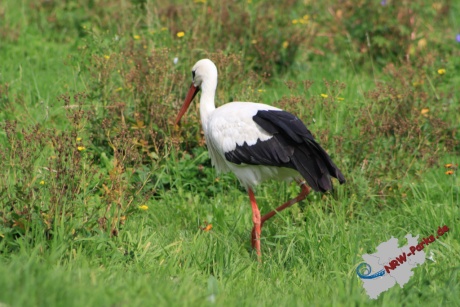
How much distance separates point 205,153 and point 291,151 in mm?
1083

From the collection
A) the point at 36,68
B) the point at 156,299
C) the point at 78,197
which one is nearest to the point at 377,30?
the point at 36,68

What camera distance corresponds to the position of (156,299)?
349cm

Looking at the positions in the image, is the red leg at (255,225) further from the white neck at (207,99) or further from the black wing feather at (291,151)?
the white neck at (207,99)

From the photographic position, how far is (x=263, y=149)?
524 cm

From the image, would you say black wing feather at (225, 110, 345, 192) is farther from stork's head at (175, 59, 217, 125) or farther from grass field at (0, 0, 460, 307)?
stork's head at (175, 59, 217, 125)

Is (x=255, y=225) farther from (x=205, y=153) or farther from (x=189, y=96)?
(x=189, y=96)

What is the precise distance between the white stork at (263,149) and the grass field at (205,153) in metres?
0.30

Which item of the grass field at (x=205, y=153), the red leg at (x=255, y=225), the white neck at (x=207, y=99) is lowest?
the red leg at (x=255, y=225)

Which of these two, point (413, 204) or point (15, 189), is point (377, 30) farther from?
point (15, 189)

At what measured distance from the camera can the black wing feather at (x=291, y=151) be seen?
5.06m

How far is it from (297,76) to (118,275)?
165 inches
